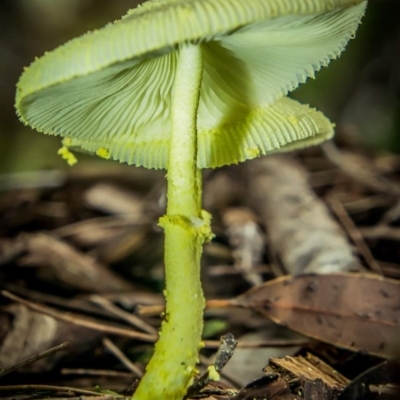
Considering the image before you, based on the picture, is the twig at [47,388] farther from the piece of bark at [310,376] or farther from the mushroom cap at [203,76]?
the mushroom cap at [203,76]

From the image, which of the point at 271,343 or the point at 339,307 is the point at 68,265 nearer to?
the point at 271,343

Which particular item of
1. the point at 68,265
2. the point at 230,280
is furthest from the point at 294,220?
the point at 68,265

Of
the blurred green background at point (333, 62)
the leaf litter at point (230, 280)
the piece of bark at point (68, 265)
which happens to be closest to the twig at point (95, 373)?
the leaf litter at point (230, 280)

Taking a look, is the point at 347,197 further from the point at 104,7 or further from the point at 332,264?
the point at 104,7

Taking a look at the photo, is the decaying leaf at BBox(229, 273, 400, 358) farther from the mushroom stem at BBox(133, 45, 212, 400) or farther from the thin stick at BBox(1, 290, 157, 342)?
the mushroom stem at BBox(133, 45, 212, 400)

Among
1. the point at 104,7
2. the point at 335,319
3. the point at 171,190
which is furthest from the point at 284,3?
the point at 104,7

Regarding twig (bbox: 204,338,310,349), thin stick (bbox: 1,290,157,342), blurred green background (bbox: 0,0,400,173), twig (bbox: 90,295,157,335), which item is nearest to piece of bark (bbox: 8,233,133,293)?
twig (bbox: 90,295,157,335)

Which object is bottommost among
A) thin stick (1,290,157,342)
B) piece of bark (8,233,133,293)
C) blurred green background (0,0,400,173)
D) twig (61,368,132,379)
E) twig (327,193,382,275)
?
twig (61,368,132,379)
